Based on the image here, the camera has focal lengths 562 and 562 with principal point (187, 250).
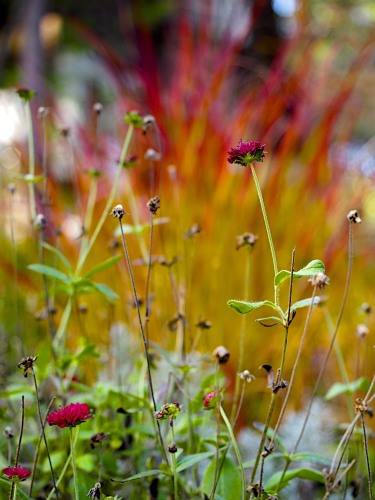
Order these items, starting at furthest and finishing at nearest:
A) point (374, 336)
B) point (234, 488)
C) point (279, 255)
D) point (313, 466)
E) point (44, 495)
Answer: point (374, 336) < point (279, 255) < point (313, 466) < point (44, 495) < point (234, 488)

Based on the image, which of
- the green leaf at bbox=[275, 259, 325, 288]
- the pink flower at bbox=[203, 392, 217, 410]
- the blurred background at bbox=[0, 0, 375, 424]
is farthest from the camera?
the blurred background at bbox=[0, 0, 375, 424]

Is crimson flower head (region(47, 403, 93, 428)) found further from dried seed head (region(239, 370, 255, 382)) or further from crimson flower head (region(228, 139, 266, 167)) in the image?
→ crimson flower head (region(228, 139, 266, 167))

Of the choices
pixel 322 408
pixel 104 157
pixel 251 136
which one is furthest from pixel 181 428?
pixel 104 157

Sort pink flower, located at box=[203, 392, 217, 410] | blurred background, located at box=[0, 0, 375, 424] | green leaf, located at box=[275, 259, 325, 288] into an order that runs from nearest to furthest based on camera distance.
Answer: green leaf, located at box=[275, 259, 325, 288]
pink flower, located at box=[203, 392, 217, 410]
blurred background, located at box=[0, 0, 375, 424]

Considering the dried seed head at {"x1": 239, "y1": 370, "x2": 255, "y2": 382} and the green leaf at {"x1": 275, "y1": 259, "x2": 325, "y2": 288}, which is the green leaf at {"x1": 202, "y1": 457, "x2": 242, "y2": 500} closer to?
the dried seed head at {"x1": 239, "y1": 370, "x2": 255, "y2": 382}

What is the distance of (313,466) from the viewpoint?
898mm

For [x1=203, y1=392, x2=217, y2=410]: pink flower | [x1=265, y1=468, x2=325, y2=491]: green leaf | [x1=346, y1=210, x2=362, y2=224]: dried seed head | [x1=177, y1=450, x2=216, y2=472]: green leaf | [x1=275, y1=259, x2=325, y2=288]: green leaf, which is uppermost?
[x1=346, y1=210, x2=362, y2=224]: dried seed head

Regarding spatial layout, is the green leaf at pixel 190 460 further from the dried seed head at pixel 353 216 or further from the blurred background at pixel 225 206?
the blurred background at pixel 225 206

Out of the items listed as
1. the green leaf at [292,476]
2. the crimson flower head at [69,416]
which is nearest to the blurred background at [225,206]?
the green leaf at [292,476]

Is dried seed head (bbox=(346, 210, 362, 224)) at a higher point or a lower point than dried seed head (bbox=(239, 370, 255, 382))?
higher

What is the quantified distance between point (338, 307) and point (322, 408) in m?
0.34

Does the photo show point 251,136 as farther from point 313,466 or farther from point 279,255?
point 313,466

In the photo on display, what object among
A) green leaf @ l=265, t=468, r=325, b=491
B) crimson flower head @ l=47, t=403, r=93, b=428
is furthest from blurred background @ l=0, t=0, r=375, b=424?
crimson flower head @ l=47, t=403, r=93, b=428

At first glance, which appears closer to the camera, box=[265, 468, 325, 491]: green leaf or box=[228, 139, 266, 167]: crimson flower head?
box=[228, 139, 266, 167]: crimson flower head
